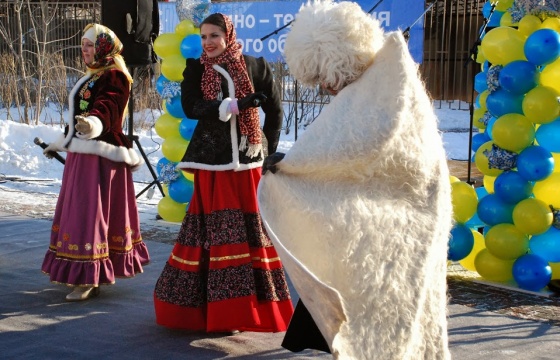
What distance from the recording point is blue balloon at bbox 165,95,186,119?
7.27 metres

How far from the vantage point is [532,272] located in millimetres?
5539

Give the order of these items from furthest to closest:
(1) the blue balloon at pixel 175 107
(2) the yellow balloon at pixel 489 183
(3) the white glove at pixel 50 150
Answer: (1) the blue balloon at pixel 175 107, (2) the yellow balloon at pixel 489 183, (3) the white glove at pixel 50 150

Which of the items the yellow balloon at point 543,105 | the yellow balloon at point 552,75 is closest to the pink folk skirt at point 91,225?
the yellow balloon at point 543,105

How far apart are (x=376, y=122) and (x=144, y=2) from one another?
18.3 ft

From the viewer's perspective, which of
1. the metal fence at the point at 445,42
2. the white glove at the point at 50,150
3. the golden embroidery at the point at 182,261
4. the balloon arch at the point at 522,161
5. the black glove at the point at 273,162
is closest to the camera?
the black glove at the point at 273,162

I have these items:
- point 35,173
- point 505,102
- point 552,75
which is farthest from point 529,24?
point 35,173

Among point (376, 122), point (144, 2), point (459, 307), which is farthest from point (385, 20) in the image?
point (376, 122)

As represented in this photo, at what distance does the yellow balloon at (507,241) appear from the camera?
18.5 ft

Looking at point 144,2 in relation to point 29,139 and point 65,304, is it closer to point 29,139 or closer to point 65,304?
point 65,304

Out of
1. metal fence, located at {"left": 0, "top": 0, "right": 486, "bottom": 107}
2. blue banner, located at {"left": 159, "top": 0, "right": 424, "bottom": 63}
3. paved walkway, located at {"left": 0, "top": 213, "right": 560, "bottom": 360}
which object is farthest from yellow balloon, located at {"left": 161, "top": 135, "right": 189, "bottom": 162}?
metal fence, located at {"left": 0, "top": 0, "right": 486, "bottom": 107}

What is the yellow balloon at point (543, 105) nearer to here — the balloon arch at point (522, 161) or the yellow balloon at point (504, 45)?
the balloon arch at point (522, 161)

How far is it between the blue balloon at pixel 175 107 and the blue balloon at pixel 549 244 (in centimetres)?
326

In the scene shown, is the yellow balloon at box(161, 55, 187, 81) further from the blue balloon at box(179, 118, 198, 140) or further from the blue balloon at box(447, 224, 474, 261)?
the blue balloon at box(447, 224, 474, 261)

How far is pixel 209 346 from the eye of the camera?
4.39m
